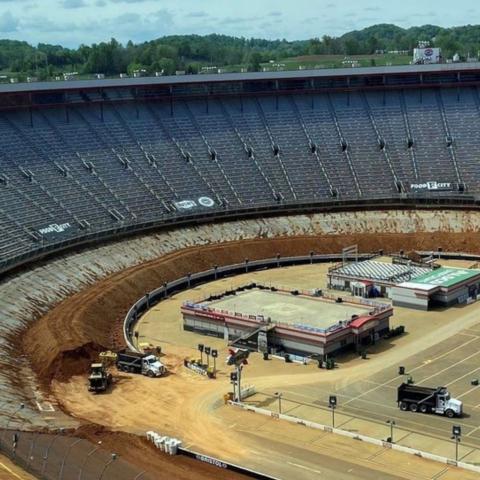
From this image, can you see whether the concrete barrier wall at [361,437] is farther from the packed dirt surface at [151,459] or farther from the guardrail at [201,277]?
the guardrail at [201,277]

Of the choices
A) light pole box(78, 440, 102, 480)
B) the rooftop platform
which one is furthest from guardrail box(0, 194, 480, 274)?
light pole box(78, 440, 102, 480)

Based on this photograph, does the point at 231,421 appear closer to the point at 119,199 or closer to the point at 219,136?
the point at 119,199

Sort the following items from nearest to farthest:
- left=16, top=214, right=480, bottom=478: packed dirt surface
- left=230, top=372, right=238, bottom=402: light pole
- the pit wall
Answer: left=16, top=214, right=480, bottom=478: packed dirt surface
left=230, top=372, right=238, bottom=402: light pole
the pit wall

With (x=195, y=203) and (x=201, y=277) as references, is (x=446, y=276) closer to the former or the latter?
(x=201, y=277)

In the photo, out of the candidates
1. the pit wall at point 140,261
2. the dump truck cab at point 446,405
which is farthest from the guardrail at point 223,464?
the dump truck cab at point 446,405

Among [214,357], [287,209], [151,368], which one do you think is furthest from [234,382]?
[287,209]

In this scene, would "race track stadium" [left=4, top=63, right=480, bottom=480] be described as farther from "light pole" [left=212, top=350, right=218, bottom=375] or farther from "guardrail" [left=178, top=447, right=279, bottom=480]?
"light pole" [left=212, top=350, right=218, bottom=375]
